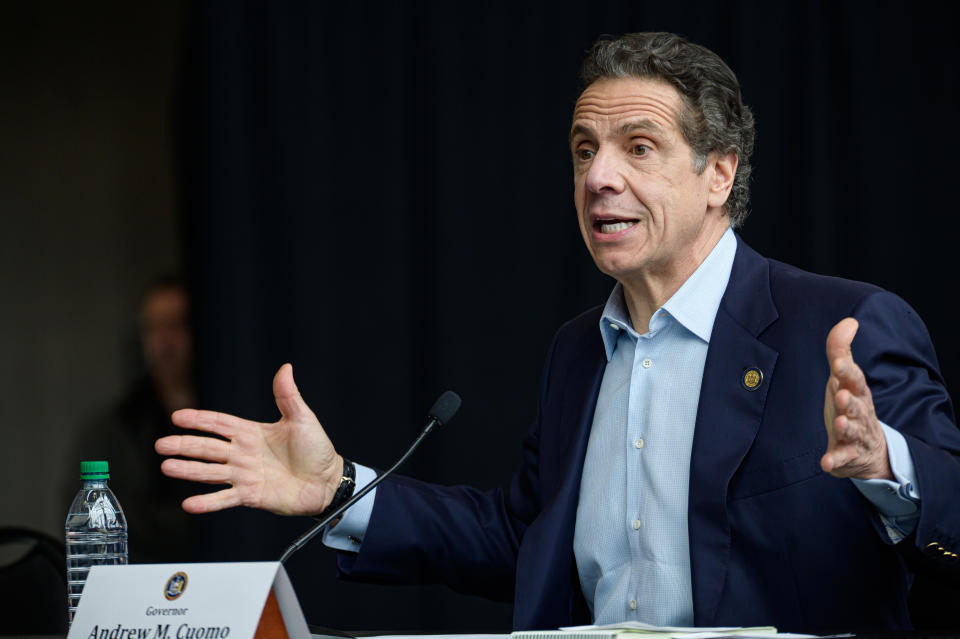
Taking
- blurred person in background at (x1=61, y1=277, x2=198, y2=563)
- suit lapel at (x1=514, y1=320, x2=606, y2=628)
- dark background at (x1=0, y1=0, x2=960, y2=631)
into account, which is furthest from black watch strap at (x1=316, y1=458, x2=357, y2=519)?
blurred person in background at (x1=61, y1=277, x2=198, y2=563)

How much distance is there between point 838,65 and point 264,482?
2.19m

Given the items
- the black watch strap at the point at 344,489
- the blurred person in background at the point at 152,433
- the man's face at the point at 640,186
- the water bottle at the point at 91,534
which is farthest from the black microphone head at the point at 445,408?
the blurred person in background at the point at 152,433

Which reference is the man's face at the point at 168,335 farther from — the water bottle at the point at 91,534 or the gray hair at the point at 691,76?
the gray hair at the point at 691,76

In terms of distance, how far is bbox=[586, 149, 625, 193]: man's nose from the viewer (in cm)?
180

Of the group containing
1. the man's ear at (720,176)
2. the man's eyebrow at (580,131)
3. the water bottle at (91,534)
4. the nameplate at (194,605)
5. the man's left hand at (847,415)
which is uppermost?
the man's eyebrow at (580,131)

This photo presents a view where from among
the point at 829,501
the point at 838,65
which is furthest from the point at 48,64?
the point at 829,501

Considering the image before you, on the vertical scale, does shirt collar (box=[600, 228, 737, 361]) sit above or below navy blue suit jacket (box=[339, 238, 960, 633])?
above

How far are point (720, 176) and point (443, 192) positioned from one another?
1281 mm

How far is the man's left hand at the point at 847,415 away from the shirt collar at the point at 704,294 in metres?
0.49

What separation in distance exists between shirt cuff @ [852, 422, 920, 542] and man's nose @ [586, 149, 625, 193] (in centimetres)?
66

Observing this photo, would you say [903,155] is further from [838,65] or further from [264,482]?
[264,482]

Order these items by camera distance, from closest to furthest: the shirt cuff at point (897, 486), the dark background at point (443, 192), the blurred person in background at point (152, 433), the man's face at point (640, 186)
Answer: the shirt cuff at point (897, 486) < the man's face at point (640, 186) < the dark background at point (443, 192) < the blurred person in background at point (152, 433)

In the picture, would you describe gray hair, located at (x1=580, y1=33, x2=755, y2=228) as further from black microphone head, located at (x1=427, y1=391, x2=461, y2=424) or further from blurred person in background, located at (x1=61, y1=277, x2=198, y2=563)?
blurred person in background, located at (x1=61, y1=277, x2=198, y2=563)

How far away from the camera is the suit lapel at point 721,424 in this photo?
60.2 inches
